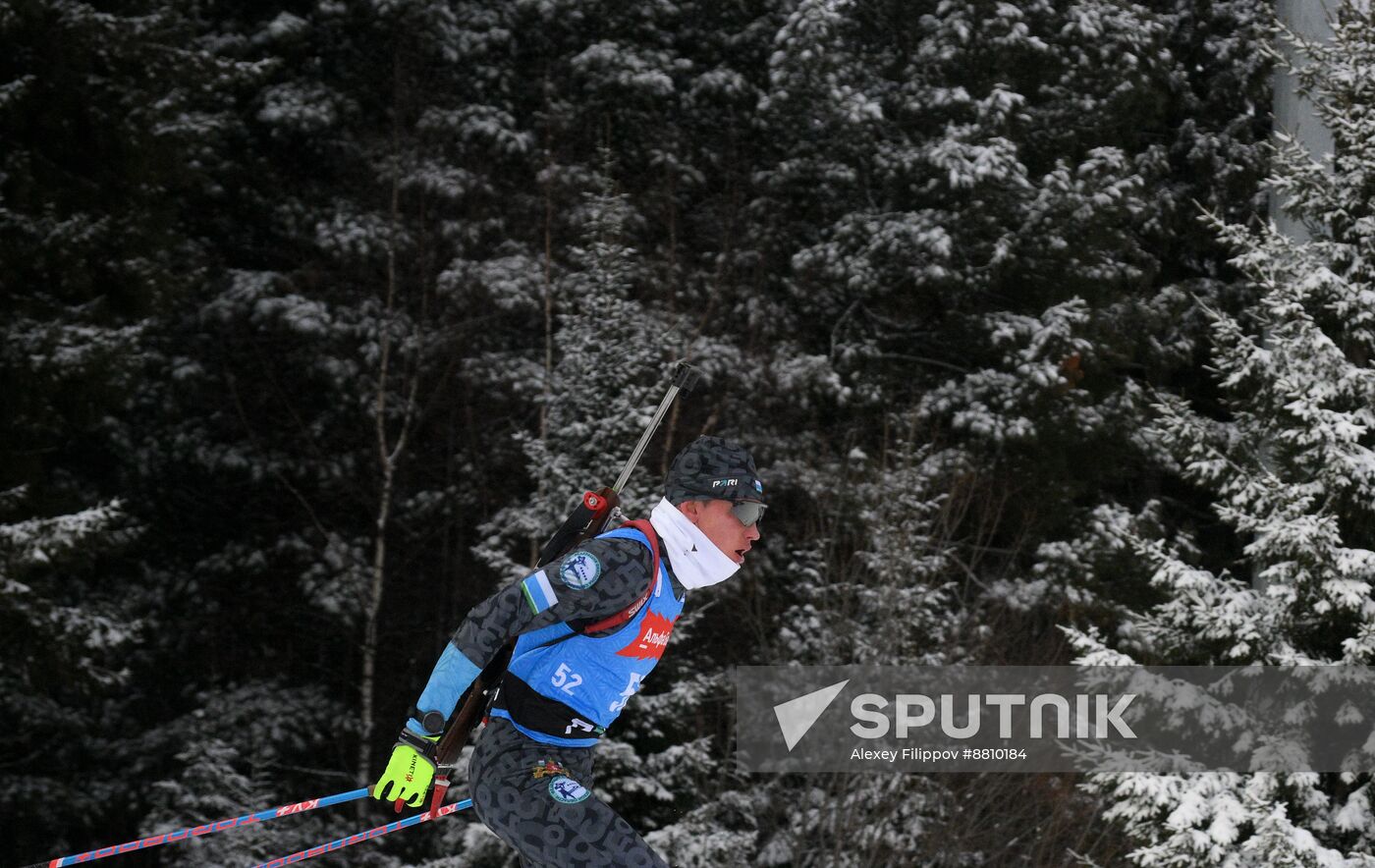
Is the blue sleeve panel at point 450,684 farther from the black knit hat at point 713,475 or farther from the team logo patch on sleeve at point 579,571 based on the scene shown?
the black knit hat at point 713,475

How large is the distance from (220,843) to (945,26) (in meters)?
11.7

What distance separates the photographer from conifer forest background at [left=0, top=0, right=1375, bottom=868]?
13.9 meters

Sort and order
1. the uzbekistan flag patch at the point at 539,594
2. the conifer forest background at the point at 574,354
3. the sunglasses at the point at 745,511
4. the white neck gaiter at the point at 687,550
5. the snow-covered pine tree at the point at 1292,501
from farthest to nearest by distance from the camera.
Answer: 1. the conifer forest background at the point at 574,354
2. the snow-covered pine tree at the point at 1292,501
3. the sunglasses at the point at 745,511
4. the white neck gaiter at the point at 687,550
5. the uzbekistan flag patch at the point at 539,594

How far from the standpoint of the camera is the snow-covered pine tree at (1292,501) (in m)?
8.55

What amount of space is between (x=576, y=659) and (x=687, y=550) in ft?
1.27

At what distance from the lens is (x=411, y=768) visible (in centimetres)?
366

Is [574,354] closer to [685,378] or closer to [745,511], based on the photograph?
[685,378]

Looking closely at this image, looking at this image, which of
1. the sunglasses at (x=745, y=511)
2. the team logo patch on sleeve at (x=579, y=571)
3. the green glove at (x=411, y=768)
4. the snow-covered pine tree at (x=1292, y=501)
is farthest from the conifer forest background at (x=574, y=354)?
the team logo patch on sleeve at (x=579, y=571)

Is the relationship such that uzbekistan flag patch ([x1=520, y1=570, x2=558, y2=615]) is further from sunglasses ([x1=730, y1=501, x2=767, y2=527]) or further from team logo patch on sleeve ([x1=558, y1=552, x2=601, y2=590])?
sunglasses ([x1=730, y1=501, x2=767, y2=527])

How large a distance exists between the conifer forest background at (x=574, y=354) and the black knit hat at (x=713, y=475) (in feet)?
27.6

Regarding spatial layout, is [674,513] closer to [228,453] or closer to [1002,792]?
[1002,792]

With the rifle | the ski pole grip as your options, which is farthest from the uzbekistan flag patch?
the ski pole grip

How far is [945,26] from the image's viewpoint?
17484 millimetres

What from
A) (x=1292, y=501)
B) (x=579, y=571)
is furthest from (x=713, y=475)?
(x=1292, y=501)
